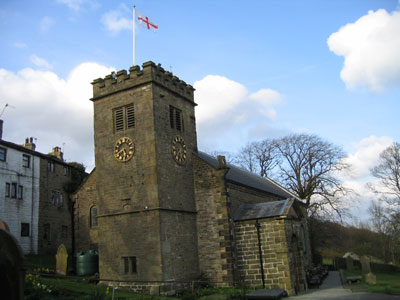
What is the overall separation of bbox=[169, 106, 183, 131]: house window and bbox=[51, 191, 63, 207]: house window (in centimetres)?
1803

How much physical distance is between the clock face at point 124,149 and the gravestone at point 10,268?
15840mm

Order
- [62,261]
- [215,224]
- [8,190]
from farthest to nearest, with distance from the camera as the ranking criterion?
[8,190] → [215,224] → [62,261]

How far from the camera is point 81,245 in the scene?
76.9 ft

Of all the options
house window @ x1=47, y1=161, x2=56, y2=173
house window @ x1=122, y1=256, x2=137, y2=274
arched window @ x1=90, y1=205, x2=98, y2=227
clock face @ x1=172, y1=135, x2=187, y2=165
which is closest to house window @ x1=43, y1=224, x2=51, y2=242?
house window @ x1=47, y1=161, x2=56, y2=173

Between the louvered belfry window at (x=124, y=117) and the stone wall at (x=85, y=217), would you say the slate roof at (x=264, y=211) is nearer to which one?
the louvered belfry window at (x=124, y=117)

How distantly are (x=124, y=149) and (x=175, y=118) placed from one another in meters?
3.80

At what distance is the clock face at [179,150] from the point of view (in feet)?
70.0

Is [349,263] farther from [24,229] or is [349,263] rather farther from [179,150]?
[24,229]

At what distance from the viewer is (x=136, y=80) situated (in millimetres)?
20906

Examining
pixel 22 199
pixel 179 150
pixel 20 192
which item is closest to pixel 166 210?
pixel 179 150

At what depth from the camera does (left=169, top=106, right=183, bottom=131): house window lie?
2194cm

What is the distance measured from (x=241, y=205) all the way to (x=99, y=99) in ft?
37.9

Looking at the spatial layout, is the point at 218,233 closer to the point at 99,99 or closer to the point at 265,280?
the point at 265,280

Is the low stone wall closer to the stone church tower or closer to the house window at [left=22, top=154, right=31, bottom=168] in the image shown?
the stone church tower
